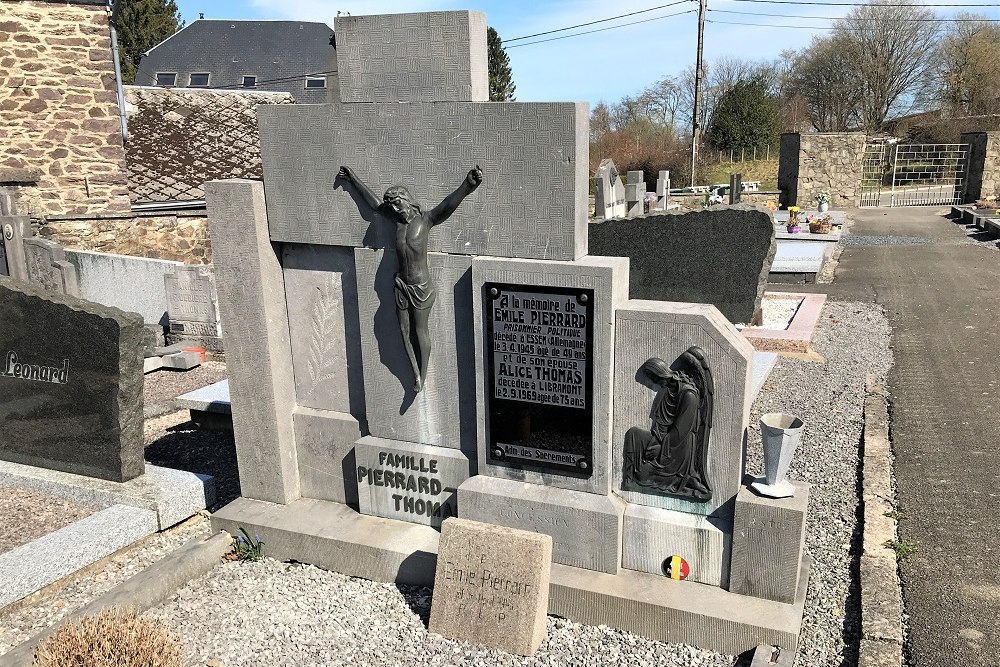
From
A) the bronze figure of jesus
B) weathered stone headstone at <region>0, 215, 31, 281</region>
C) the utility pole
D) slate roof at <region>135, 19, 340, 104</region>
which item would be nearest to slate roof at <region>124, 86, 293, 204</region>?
weathered stone headstone at <region>0, 215, 31, 281</region>

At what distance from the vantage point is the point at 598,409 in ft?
13.6

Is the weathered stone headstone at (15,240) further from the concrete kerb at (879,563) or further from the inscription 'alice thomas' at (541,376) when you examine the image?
the concrete kerb at (879,563)

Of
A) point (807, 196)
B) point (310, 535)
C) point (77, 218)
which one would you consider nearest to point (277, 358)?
point (310, 535)

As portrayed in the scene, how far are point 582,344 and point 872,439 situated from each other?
3723mm

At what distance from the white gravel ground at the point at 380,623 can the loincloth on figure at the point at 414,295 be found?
174 centimetres

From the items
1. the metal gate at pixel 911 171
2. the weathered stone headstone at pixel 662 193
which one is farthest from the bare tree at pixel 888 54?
the weathered stone headstone at pixel 662 193

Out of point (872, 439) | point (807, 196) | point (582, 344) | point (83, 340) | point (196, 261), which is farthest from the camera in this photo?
point (807, 196)

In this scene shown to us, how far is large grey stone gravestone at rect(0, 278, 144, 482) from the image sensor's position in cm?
531

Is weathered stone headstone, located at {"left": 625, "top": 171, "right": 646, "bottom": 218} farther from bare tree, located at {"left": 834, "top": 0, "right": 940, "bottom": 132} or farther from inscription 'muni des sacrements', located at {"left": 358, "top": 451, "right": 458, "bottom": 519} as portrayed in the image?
bare tree, located at {"left": 834, "top": 0, "right": 940, "bottom": 132}

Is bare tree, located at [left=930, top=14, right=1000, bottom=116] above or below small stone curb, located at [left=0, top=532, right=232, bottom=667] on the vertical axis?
above

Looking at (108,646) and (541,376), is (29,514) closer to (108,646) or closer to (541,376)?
(108,646)

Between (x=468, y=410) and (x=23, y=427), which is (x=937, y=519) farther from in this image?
(x=23, y=427)

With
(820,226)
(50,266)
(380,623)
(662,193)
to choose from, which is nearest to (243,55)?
(662,193)

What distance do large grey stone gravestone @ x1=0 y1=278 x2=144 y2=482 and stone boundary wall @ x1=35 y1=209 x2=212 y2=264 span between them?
6969mm
